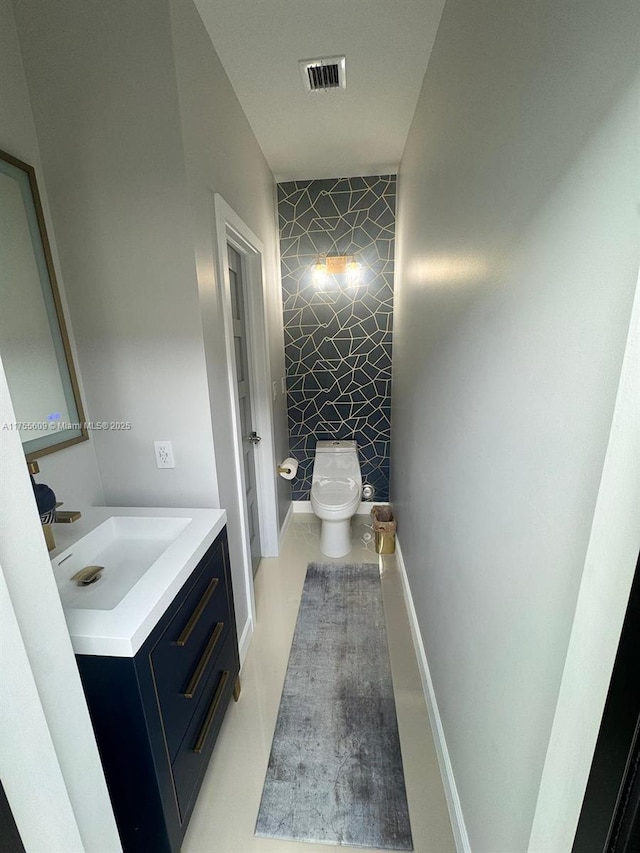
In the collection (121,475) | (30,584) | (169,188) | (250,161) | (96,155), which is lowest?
(121,475)

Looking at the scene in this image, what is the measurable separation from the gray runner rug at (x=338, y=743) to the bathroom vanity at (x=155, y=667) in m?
0.32

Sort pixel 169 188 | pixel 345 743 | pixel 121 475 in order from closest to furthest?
pixel 169 188 → pixel 345 743 → pixel 121 475

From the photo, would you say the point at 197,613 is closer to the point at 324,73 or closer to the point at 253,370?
the point at 253,370

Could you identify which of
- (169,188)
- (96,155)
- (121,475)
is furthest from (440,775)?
(96,155)

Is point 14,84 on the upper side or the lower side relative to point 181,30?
lower

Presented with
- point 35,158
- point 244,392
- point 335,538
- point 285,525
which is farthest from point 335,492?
point 35,158

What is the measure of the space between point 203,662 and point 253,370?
161 centimetres

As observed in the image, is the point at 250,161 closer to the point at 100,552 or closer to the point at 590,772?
the point at 100,552

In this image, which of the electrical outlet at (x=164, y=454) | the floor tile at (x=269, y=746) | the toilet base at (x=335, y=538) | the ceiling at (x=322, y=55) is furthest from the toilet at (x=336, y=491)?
the ceiling at (x=322, y=55)

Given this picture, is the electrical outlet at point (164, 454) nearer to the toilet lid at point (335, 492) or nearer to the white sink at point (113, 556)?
the white sink at point (113, 556)

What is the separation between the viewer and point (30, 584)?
551 mm

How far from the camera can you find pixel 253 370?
7.40ft

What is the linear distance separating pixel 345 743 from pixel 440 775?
352 millimetres


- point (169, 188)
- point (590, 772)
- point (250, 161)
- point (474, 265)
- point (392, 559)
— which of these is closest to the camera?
Result: point (590, 772)
